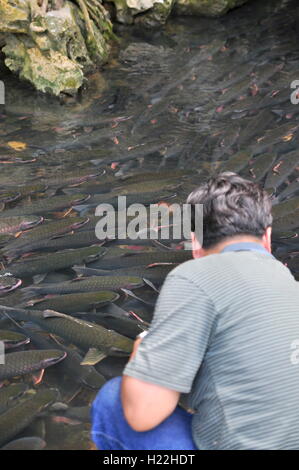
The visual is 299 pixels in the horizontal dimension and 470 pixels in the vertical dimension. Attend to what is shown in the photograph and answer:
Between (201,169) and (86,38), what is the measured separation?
11.5 ft

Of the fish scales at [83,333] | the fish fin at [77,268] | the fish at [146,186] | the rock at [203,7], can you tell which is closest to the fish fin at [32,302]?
the fish scales at [83,333]

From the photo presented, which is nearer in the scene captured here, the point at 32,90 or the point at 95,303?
the point at 95,303

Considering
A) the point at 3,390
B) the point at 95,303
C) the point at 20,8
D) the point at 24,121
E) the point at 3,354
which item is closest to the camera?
the point at 3,390

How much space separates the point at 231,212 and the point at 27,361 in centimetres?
145

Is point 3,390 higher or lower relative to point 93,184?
lower

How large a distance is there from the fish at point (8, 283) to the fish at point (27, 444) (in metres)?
1.24

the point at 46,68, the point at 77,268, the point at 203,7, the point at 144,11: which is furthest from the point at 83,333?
the point at 203,7

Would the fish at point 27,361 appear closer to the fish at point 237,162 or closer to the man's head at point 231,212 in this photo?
the man's head at point 231,212

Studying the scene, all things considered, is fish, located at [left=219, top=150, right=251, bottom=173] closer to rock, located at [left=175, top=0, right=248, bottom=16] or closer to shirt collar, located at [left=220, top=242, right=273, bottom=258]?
shirt collar, located at [left=220, top=242, right=273, bottom=258]

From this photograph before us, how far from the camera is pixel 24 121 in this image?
19.9 feet

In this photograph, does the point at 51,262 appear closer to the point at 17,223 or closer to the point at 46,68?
the point at 17,223

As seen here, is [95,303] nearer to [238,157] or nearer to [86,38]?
[238,157]

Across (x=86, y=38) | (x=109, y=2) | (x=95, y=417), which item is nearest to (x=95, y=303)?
(x=95, y=417)

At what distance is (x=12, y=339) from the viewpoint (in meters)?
2.96
